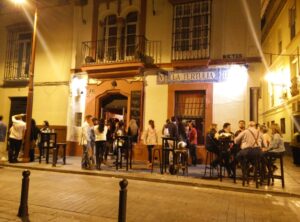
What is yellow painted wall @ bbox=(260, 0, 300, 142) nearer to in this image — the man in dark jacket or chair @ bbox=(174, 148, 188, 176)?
the man in dark jacket

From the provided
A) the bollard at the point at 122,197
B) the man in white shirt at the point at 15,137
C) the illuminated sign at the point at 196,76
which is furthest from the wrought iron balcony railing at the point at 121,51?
the bollard at the point at 122,197

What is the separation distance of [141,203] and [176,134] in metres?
4.47

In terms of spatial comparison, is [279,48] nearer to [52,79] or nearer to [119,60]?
[119,60]

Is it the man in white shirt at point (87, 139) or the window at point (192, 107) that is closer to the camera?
the man in white shirt at point (87, 139)

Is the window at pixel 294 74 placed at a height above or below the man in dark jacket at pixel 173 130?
above

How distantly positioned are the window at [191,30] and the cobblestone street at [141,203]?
22.8 ft

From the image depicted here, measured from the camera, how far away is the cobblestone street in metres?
5.57

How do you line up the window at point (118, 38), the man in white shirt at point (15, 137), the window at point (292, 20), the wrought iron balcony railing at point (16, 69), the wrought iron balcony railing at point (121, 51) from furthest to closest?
the window at point (292, 20)
the wrought iron balcony railing at point (16, 69)
the window at point (118, 38)
the wrought iron balcony railing at point (121, 51)
the man in white shirt at point (15, 137)

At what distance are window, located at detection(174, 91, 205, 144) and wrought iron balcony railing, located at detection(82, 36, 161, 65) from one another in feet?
6.65

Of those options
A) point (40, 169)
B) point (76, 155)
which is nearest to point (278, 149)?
point (40, 169)

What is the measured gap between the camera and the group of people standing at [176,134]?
35.0ft

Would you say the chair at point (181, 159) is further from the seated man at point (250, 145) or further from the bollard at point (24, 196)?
the bollard at point (24, 196)

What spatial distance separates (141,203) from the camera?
6.48m

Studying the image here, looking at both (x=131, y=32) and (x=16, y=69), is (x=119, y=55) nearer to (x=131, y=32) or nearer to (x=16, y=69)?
(x=131, y=32)
